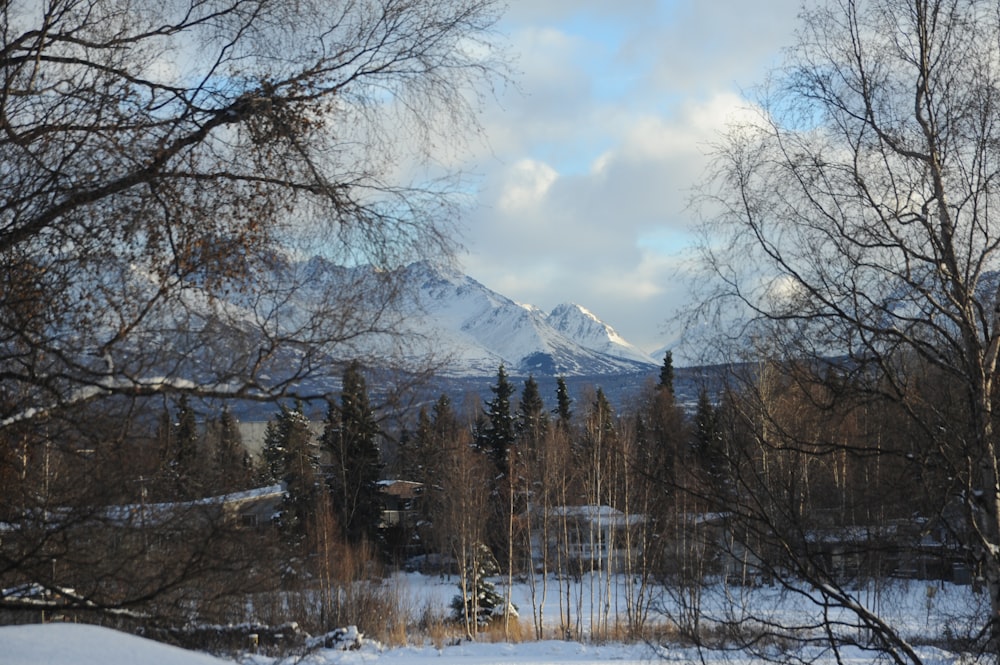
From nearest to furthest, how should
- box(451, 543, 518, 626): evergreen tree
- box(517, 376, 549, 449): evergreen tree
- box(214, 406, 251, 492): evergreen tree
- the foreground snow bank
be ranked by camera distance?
the foreground snow bank → box(214, 406, 251, 492): evergreen tree → box(451, 543, 518, 626): evergreen tree → box(517, 376, 549, 449): evergreen tree

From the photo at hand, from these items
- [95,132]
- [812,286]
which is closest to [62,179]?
[95,132]

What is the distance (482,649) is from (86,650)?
894 inches

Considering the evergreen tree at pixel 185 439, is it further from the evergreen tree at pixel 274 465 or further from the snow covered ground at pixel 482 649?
the snow covered ground at pixel 482 649

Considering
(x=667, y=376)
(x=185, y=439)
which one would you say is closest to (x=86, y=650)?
(x=185, y=439)

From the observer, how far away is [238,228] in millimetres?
5199

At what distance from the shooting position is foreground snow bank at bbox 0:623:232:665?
2.61 m

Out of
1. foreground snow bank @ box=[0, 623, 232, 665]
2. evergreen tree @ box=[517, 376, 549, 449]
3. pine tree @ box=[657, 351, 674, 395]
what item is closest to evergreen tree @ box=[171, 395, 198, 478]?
foreground snow bank @ box=[0, 623, 232, 665]

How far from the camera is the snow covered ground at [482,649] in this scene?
8.73 feet

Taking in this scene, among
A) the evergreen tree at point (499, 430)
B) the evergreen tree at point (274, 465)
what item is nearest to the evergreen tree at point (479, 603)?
the evergreen tree at point (499, 430)

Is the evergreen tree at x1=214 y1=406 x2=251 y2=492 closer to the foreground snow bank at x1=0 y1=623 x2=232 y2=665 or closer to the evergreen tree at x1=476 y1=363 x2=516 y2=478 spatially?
the foreground snow bank at x1=0 y1=623 x2=232 y2=665

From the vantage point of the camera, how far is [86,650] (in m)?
2.67

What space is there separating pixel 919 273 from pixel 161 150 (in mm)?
5734

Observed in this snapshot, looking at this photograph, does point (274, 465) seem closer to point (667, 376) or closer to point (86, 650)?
point (86, 650)

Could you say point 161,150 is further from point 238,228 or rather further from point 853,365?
point 853,365
